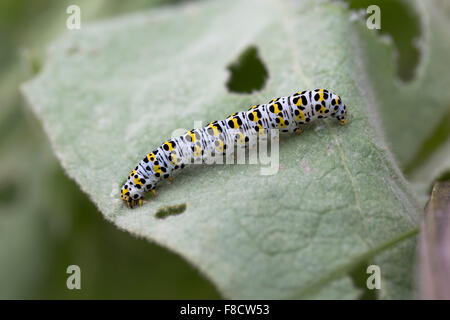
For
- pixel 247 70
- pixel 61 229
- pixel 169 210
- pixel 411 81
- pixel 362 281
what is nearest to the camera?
pixel 362 281

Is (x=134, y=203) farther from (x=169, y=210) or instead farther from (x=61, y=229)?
(x=61, y=229)

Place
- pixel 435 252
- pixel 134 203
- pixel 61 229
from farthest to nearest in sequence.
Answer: pixel 61 229 → pixel 134 203 → pixel 435 252

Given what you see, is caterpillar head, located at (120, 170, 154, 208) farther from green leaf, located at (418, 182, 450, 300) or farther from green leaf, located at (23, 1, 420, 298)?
green leaf, located at (418, 182, 450, 300)

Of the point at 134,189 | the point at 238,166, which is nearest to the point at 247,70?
the point at 238,166

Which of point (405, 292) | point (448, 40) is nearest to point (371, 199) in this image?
point (405, 292)

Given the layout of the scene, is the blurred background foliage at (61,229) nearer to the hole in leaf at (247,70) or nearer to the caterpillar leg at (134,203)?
the caterpillar leg at (134,203)

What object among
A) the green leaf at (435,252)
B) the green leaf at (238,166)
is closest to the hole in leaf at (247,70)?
the green leaf at (238,166)

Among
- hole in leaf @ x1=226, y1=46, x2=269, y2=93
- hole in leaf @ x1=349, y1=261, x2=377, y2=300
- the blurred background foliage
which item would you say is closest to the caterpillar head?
the blurred background foliage
